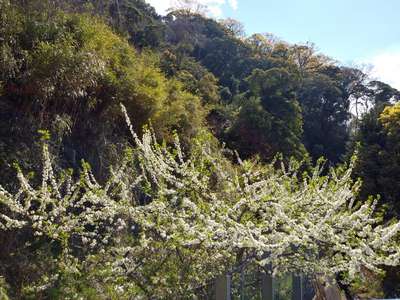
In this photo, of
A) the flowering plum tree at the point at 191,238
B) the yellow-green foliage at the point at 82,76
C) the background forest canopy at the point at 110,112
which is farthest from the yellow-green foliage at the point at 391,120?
the flowering plum tree at the point at 191,238

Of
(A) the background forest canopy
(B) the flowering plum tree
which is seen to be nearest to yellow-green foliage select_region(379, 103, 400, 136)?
(A) the background forest canopy

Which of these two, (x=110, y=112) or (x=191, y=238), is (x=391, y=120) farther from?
(x=191, y=238)

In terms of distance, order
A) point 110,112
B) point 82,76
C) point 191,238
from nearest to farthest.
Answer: point 191,238 < point 82,76 < point 110,112

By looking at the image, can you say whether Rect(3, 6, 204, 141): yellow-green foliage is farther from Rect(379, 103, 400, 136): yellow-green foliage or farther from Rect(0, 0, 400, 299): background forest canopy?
Rect(379, 103, 400, 136): yellow-green foliage

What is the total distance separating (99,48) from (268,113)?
8.59 metres

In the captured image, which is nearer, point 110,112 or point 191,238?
point 191,238

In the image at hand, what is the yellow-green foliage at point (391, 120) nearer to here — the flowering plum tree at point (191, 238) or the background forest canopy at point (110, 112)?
the background forest canopy at point (110, 112)

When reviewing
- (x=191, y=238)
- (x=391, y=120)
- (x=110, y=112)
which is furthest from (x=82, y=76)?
(x=391, y=120)

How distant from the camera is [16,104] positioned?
5.89 meters

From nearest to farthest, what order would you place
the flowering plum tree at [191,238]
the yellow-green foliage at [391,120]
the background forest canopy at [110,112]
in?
the flowering plum tree at [191,238]
the background forest canopy at [110,112]
the yellow-green foliage at [391,120]

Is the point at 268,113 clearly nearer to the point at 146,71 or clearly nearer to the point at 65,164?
the point at 146,71

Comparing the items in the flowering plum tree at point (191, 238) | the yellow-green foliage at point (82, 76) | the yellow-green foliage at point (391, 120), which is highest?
the yellow-green foliage at point (391, 120)

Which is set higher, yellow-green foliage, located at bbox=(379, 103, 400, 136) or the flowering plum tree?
yellow-green foliage, located at bbox=(379, 103, 400, 136)

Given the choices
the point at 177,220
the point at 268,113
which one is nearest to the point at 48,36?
the point at 177,220
